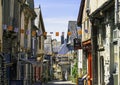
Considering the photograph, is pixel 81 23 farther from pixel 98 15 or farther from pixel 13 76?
pixel 98 15

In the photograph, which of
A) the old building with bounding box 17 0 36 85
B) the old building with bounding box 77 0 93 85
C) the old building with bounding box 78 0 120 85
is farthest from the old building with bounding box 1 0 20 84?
the old building with bounding box 77 0 93 85

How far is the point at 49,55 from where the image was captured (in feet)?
299

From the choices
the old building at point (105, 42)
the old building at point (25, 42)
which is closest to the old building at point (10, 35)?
the old building at point (25, 42)

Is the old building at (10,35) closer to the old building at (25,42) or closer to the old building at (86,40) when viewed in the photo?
the old building at (25,42)

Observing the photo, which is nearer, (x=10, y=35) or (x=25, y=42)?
(x=10, y=35)

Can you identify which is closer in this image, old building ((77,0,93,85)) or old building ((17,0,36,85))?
old building ((77,0,93,85))

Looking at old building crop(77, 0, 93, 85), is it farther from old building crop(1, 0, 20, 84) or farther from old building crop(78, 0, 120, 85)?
old building crop(1, 0, 20, 84)

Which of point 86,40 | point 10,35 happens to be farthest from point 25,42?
point 10,35

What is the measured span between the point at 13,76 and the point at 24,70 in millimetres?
6669

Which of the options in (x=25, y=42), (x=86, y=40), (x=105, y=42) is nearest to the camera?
(x=105, y=42)

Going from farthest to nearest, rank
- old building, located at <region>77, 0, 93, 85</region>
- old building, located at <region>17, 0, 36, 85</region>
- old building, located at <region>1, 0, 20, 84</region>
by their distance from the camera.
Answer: old building, located at <region>17, 0, 36, 85</region>, old building, located at <region>77, 0, 93, 85</region>, old building, located at <region>1, 0, 20, 84</region>

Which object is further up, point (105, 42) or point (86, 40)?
point (86, 40)

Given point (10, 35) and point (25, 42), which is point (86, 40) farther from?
point (10, 35)

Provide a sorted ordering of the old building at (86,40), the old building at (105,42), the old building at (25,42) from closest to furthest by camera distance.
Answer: the old building at (105,42) → the old building at (86,40) → the old building at (25,42)
